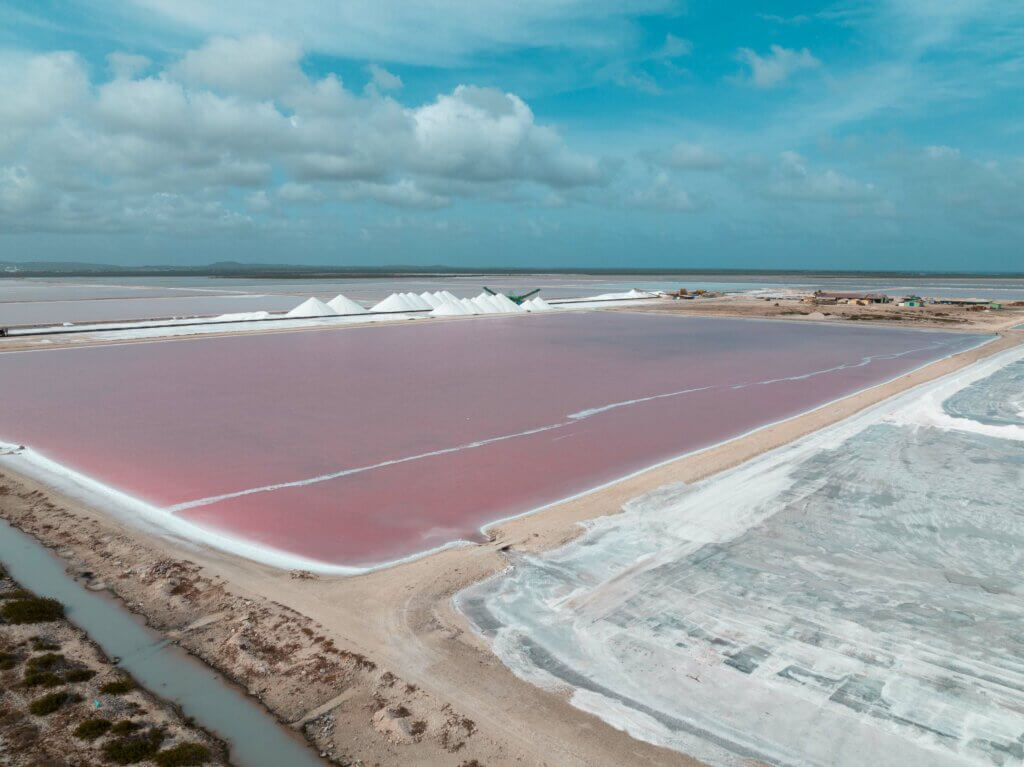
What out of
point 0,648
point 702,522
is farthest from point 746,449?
point 0,648

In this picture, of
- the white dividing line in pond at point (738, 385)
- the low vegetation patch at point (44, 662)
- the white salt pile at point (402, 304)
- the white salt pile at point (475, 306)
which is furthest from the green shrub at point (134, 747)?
the white salt pile at point (402, 304)

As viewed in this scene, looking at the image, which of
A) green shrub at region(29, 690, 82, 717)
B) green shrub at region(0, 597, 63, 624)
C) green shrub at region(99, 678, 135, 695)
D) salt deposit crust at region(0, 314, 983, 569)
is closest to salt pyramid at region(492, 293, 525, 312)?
salt deposit crust at region(0, 314, 983, 569)

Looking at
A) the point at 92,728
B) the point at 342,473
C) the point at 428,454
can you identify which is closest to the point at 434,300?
the point at 428,454

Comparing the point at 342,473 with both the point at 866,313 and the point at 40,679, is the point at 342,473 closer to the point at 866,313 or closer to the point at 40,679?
the point at 40,679

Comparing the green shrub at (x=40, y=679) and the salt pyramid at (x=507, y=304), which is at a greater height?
the salt pyramid at (x=507, y=304)

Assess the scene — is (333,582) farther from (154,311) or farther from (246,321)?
(154,311)

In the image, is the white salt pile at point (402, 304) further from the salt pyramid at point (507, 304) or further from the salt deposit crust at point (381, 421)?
the salt deposit crust at point (381, 421)
